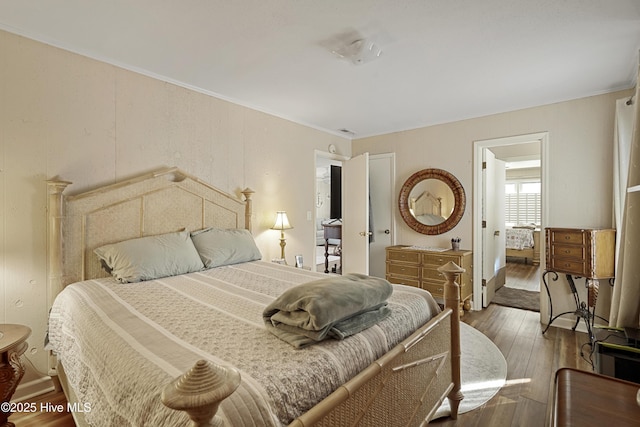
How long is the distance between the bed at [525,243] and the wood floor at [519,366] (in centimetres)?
338

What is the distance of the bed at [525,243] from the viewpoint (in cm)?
656

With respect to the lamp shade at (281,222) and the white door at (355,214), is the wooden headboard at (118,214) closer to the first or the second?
the lamp shade at (281,222)

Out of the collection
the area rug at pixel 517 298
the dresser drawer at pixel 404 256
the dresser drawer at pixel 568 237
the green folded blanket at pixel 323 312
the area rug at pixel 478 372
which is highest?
the dresser drawer at pixel 568 237

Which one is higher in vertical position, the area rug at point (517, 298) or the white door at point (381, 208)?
the white door at point (381, 208)

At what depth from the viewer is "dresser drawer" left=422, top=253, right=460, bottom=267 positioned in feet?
12.0

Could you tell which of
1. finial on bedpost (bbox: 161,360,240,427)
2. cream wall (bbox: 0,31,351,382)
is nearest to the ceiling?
cream wall (bbox: 0,31,351,382)

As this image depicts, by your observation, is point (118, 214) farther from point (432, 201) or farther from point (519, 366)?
point (432, 201)

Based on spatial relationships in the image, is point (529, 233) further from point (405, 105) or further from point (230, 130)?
point (230, 130)

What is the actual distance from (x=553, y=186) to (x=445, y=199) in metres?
1.18

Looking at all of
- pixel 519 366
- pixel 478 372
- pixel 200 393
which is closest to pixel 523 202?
pixel 519 366

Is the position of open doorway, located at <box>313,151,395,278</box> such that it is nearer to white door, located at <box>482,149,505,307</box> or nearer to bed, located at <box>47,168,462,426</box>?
white door, located at <box>482,149,505,307</box>

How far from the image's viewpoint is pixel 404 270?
13.4ft

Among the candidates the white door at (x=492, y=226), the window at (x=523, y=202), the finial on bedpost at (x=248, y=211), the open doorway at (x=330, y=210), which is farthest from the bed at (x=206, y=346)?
the window at (x=523, y=202)

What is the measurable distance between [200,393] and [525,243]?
7603 millimetres
